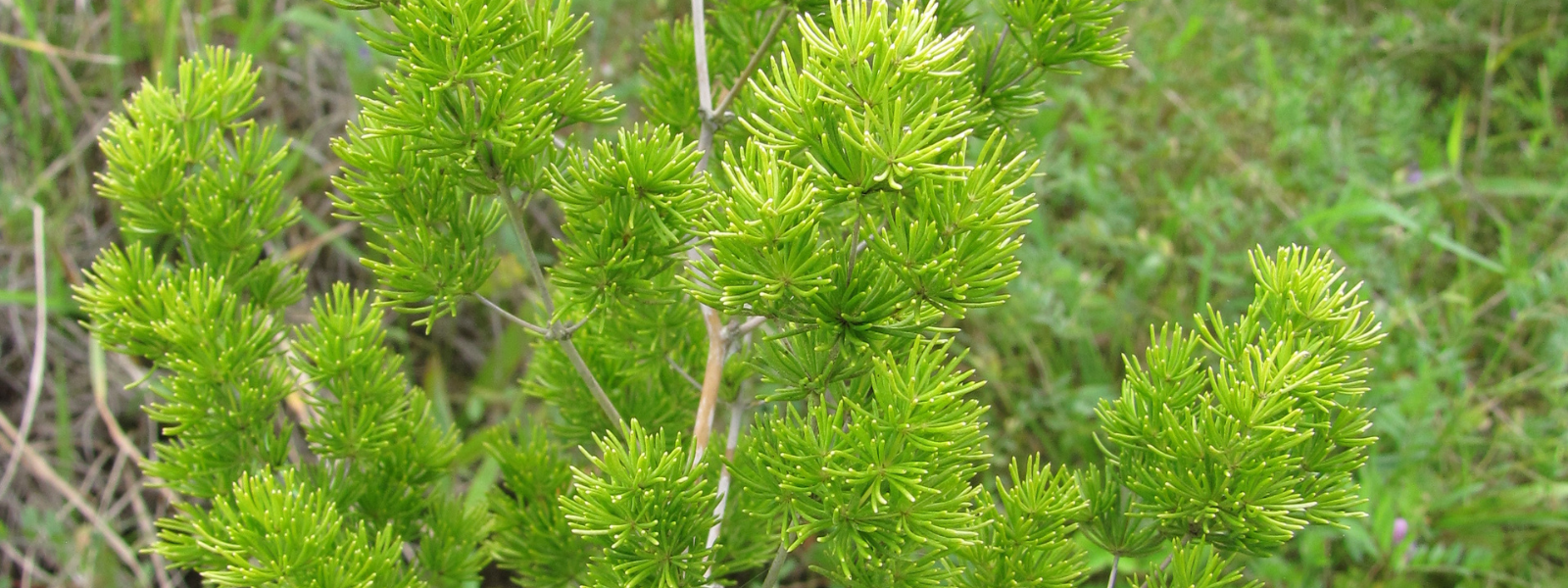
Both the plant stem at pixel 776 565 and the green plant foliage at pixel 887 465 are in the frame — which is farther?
the plant stem at pixel 776 565

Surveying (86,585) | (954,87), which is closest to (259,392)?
(954,87)

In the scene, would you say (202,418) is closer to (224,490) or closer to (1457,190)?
(224,490)

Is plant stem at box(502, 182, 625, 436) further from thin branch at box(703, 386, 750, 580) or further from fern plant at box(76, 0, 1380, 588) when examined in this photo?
thin branch at box(703, 386, 750, 580)

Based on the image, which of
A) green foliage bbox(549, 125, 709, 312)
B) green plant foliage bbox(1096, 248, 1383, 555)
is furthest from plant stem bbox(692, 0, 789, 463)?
green plant foliage bbox(1096, 248, 1383, 555)

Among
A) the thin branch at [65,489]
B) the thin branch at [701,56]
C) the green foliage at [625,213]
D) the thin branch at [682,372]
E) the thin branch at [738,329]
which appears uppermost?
the thin branch at [701,56]

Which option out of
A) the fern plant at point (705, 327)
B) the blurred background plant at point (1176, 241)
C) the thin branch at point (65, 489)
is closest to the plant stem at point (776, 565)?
the fern plant at point (705, 327)

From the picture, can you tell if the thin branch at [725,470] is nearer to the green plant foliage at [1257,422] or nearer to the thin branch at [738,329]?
the thin branch at [738,329]

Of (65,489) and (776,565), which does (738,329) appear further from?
(65,489)
